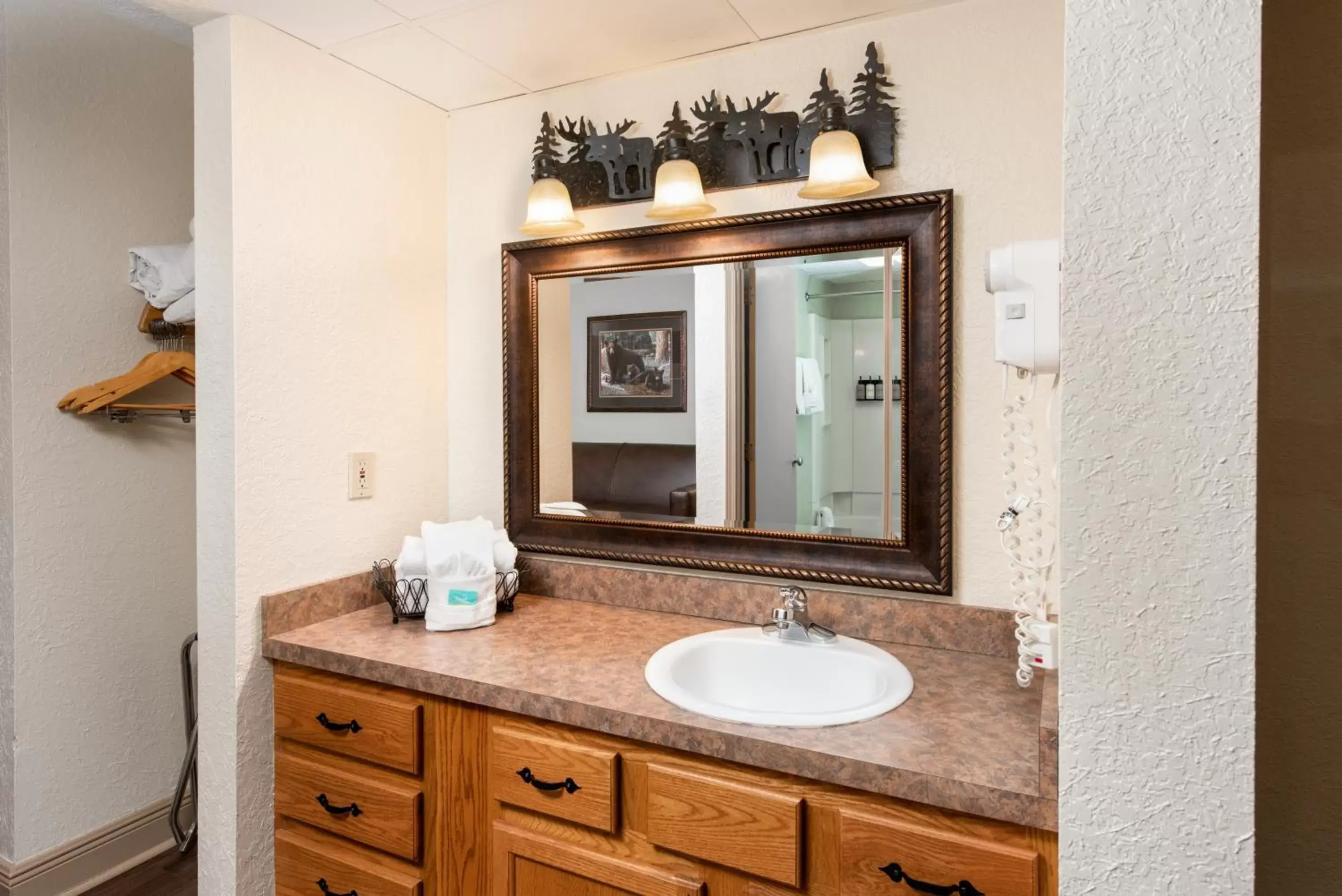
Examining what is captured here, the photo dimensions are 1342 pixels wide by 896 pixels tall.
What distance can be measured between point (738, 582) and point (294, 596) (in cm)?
99

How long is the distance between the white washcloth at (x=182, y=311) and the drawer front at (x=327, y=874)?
1.32 m

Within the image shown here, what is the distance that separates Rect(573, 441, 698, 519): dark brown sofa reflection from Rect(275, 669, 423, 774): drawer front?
2.18ft

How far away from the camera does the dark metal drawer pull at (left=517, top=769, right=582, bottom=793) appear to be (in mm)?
1358

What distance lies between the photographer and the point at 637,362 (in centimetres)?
194

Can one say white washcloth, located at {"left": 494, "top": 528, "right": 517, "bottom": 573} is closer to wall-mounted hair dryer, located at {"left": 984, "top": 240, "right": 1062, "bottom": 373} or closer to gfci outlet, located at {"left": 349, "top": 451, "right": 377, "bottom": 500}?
gfci outlet, located at {"left": 349, "top": 451, "right": 377, "bottom": 500}

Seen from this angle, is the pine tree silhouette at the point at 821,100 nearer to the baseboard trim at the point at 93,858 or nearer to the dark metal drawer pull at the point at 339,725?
the dark metal drawer pull at the point at 339,725

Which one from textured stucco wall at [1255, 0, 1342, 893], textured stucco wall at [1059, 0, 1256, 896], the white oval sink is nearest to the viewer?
textured stucco wall at [1059, 0, 1256, 896]

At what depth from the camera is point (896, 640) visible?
1642 mm

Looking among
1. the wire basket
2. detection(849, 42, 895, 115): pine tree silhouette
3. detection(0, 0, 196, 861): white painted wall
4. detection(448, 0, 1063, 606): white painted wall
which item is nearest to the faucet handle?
detection(448, 0, 1063, 606): white painted wall

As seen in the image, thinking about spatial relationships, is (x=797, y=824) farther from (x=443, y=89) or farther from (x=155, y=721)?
(x=155, y=721)

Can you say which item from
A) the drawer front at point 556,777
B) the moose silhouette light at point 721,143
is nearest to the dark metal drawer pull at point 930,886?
the drawer front at point 556,777

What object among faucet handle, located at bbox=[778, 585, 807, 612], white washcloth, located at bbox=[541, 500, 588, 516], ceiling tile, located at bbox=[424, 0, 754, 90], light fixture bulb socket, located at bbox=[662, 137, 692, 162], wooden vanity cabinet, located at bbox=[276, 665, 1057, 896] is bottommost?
wooden vanity cabinet, located at bbox=[276, 665, 1057, 896]

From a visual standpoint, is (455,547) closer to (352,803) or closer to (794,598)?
(352,803)

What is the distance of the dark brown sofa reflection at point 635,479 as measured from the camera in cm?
189
